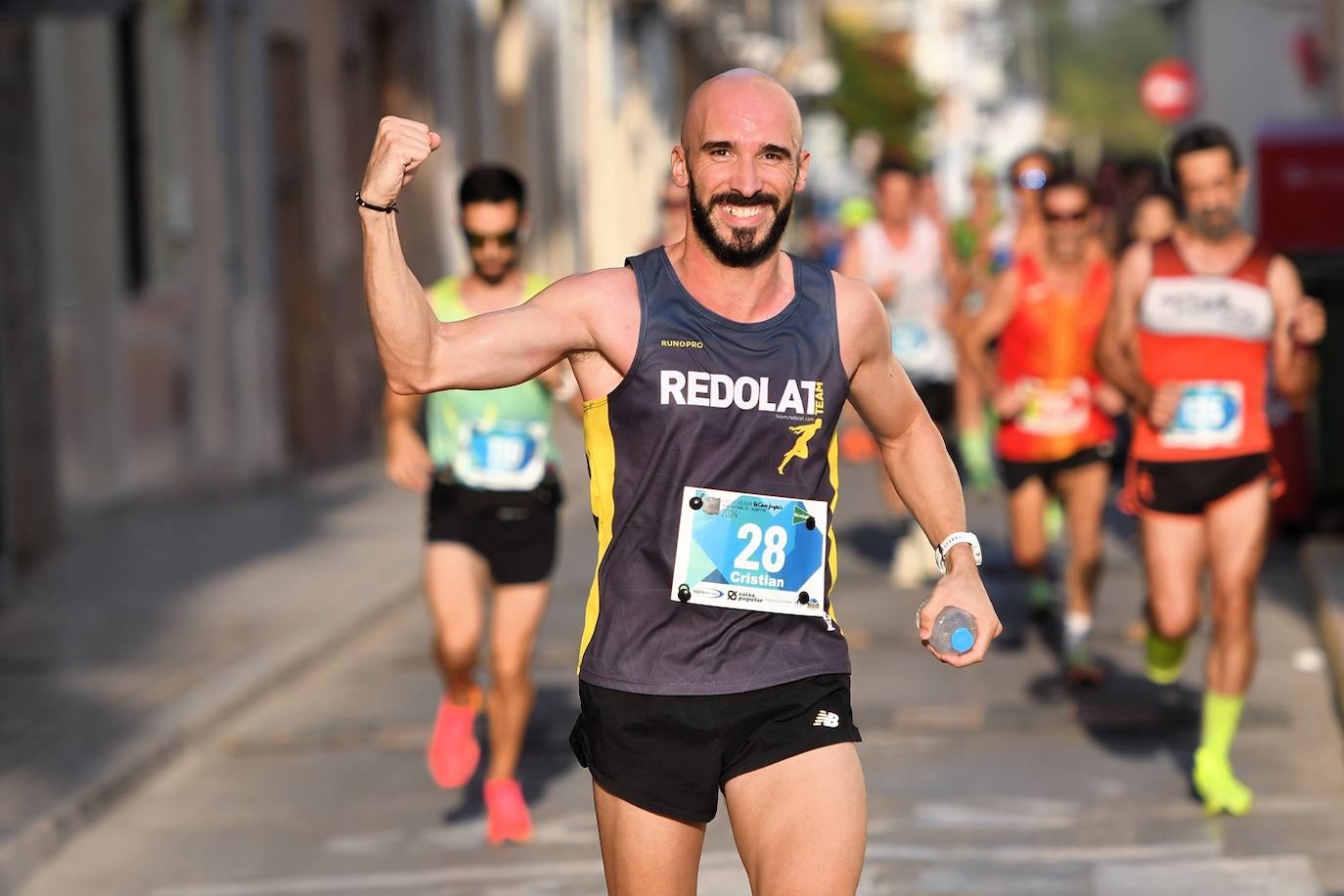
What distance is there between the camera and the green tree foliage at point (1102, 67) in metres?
163

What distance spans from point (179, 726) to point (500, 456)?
215 centimetres

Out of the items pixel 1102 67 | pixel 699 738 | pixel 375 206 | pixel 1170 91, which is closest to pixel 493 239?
pixel 699 738

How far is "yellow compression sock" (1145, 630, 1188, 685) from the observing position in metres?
7.94

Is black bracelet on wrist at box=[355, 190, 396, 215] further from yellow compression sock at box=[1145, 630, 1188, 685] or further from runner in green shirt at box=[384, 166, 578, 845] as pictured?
yellow compression sock at box=[1145, 630, 1188, 685]

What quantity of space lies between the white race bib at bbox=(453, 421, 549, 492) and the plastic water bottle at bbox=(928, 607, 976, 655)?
337 centimetres

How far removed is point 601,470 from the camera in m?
4.61

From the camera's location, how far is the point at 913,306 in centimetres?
1312

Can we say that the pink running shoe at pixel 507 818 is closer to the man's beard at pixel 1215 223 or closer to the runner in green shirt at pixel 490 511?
the runner in green shirt at pixel 490 511

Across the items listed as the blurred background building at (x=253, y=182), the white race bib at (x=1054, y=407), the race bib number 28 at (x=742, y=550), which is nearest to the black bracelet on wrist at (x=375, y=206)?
the race bib number 28 at (x=742, y=550)

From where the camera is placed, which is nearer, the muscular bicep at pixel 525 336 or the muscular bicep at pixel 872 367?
the muscular bicep at pixel 525 336

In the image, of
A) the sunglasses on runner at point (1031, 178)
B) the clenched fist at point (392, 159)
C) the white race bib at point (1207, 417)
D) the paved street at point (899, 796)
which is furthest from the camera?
the sunglasses on runner at point (1031, 178)

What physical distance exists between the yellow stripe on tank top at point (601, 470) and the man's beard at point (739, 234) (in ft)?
1.12

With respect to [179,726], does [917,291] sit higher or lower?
higher

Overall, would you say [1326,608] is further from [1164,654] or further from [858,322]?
[858,322]
